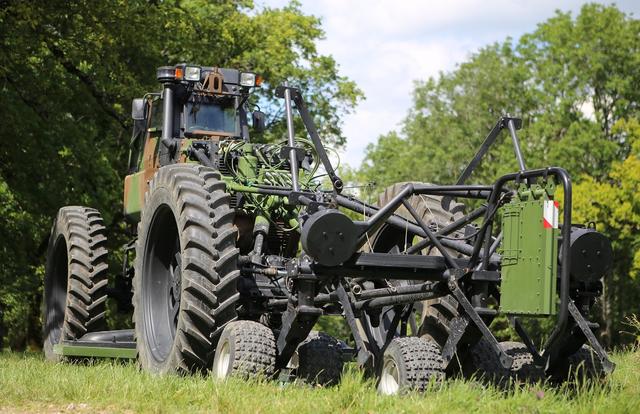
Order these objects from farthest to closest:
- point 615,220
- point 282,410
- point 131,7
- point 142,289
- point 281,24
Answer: point 615,220, point 281,24, point 131,7, point 142,289, point 282,410

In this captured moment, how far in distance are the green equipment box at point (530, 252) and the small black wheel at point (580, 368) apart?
120 cm

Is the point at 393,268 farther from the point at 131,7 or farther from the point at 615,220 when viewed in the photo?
the point at 615,220

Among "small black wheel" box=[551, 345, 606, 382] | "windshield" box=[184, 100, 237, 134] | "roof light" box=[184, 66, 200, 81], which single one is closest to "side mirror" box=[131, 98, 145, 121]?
"windshield" box=[184, 100, 237, 134]

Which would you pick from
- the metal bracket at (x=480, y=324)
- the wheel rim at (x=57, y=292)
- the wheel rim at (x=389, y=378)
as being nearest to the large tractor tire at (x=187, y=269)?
the wheel rim at (x=389, y=378)

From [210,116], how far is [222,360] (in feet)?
16.7

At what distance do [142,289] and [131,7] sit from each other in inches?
484

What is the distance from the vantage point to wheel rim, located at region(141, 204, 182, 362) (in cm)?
1112

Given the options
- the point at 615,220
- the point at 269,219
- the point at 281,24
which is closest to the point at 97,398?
the point at 269,219

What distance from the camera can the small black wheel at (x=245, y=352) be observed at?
8773 millimetres

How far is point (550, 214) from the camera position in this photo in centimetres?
807

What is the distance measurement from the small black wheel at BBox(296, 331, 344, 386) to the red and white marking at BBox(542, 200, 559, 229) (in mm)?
2488

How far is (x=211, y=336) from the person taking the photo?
9625 mm

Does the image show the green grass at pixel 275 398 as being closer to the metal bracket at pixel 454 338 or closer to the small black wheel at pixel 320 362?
the metal bracket at pixel 454 338

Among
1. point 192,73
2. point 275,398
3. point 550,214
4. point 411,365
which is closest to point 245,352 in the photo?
point 275,398
